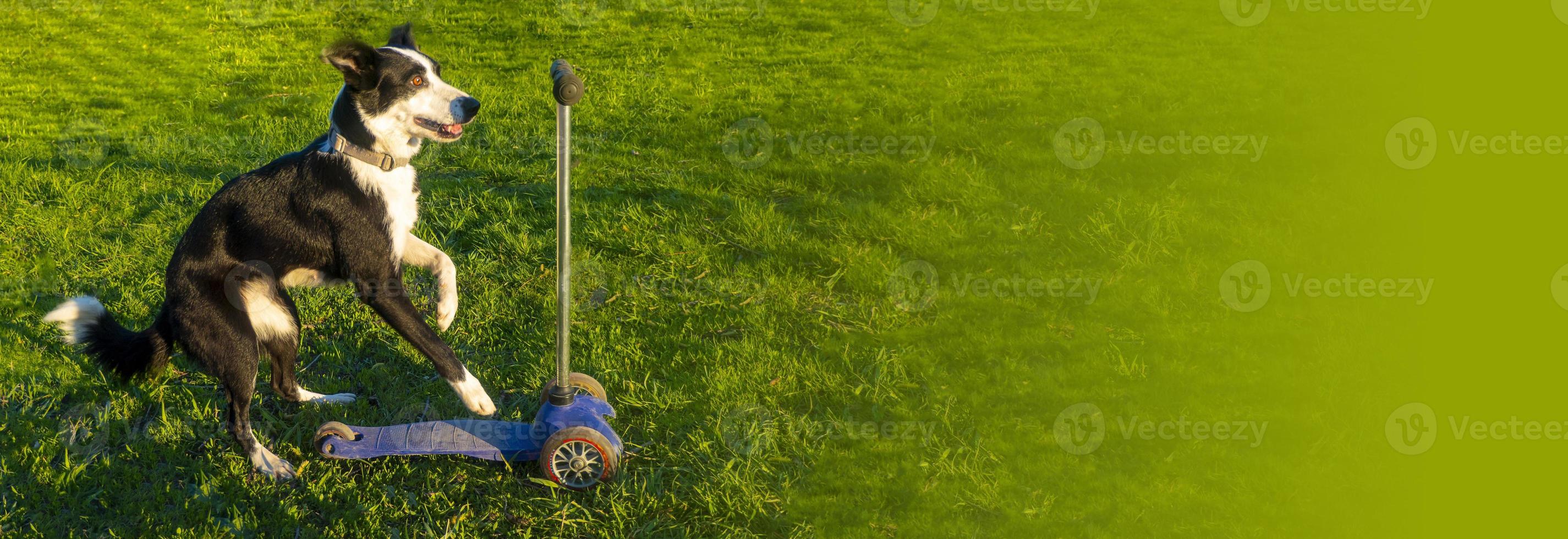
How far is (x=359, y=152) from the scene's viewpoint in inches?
165

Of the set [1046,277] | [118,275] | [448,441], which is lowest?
[118,275]

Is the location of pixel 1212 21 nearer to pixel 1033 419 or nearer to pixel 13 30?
pixel 1033 419

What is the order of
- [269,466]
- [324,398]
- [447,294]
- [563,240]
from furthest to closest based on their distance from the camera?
[324,398] → [269,466] → [447,294] → [563,240]

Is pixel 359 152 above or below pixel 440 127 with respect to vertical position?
below

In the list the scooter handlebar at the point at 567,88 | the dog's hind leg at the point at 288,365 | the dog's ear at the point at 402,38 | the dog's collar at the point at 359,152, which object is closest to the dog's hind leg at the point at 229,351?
the dog's hind leg at the point at 288,365

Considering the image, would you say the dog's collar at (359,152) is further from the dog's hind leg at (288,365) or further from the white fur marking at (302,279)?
the dog's hind leg at (288,365)

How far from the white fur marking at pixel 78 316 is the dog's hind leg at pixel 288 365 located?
64 cm

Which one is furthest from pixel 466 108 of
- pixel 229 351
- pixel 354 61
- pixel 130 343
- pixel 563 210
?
pixel 130 343

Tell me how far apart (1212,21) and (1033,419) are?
6.97m

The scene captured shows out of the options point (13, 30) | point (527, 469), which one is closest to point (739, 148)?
point (527, 469)

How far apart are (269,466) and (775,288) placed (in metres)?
2.83

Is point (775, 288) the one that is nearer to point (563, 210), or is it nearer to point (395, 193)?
point (563, 210)

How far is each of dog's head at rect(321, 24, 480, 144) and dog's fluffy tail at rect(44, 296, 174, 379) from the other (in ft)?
3.95

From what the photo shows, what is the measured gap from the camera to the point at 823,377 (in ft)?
17.6
